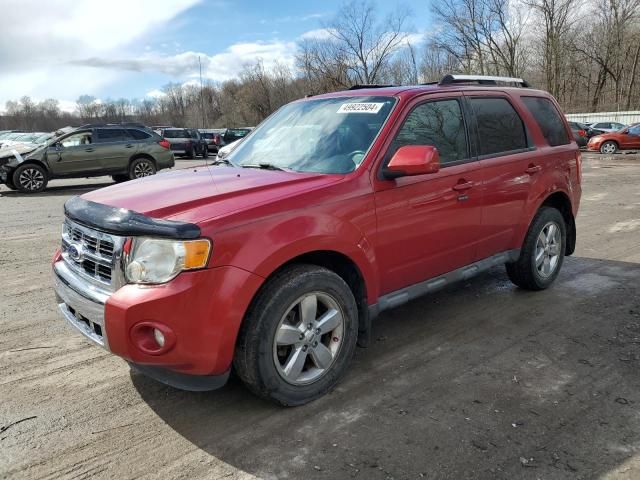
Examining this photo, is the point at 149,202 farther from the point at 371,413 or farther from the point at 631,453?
the point at 631,453

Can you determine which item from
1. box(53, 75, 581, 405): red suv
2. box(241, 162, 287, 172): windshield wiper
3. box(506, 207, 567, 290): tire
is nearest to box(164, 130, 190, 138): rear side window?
box(53, 75, 581, 405): red suv

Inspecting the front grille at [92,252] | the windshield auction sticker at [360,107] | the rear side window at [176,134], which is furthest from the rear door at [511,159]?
the rear side window at [176,134]

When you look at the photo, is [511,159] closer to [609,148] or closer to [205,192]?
[205,192]

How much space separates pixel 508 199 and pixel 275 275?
2.46m

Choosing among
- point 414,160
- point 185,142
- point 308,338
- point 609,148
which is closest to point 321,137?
point 414,160

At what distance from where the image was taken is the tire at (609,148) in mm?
25094

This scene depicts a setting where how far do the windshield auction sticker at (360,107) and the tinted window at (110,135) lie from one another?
486 inches

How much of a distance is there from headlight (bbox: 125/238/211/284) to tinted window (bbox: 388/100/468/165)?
5.14 ft

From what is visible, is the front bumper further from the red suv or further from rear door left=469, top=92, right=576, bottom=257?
rear door left=469, top=92, right=576, bottom=257

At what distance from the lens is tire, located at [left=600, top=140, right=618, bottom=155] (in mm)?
25094

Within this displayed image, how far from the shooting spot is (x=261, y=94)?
66.4 meters

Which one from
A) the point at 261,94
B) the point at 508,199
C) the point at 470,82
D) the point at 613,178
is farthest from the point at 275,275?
the point at 261,94

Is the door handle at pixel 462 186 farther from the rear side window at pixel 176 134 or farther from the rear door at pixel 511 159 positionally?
the rear side window at pixel 176 134

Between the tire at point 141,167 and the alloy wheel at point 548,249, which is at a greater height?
the tire at point 141,167
